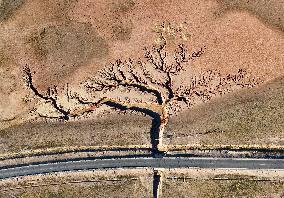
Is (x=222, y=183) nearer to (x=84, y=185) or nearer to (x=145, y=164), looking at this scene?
(x=145, y=164)

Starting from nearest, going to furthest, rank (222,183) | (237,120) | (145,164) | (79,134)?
(222,183) → (237,120) → (145,164) → (79,134)

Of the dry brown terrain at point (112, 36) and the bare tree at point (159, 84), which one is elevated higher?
the dry brown terrain at point (112, 36)

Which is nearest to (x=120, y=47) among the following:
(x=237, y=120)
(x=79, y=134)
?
(x=79, y=134)

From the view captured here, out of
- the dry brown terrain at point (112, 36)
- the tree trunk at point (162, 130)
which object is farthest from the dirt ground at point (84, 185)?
the dry brown terrain at point (112, 36)

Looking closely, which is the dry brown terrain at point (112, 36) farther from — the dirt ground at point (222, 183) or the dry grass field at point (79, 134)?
the dirt ground at point (222, 183)

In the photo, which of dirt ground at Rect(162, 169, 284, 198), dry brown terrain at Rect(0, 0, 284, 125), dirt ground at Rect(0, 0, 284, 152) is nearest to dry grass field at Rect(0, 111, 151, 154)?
dirt ground at Rect(0, 0, 284, 152)
